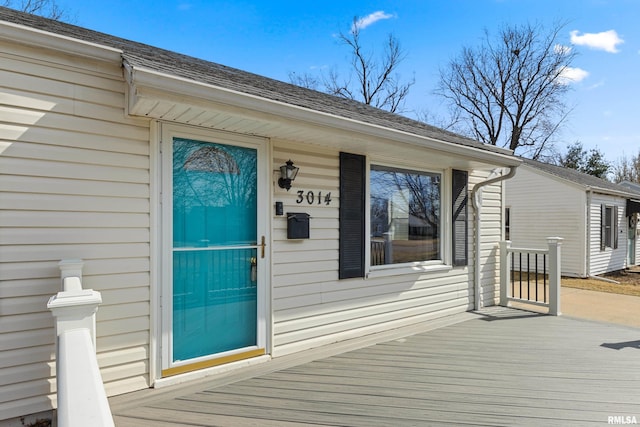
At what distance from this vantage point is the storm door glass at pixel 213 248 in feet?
9.76

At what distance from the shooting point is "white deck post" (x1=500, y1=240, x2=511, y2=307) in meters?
5.76

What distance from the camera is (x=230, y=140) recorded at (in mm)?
3219

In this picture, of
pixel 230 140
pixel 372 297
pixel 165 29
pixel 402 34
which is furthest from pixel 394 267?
pixel 402 34

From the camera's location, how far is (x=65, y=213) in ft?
8.29

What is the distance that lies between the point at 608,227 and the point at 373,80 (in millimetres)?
11429

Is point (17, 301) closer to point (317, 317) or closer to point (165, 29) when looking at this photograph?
point (317, 317)

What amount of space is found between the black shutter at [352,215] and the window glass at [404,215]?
1.04 ft

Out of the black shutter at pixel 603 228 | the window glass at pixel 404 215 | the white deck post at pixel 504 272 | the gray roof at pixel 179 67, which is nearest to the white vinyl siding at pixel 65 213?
the gray roof at pixel 179 67

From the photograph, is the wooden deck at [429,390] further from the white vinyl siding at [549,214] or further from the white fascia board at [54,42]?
the white vinyl siding at [549,214]

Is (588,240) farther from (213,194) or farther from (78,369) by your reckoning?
(78,369)

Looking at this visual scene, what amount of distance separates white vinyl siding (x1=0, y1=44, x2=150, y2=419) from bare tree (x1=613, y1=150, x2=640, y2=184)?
3218 centimetres

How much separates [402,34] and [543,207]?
10.8m

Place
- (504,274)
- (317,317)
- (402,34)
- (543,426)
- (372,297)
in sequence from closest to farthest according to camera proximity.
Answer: (543,426) → (317,317) → (372,297) → (504,274) → (402,34)

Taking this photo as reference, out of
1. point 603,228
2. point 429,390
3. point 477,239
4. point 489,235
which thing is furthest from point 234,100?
point 603,228
